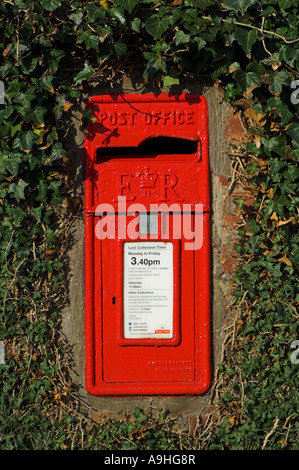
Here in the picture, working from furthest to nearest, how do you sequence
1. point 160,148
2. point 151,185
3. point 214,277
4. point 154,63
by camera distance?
point 160,148, point 214,277, point 151,185, point 154,63

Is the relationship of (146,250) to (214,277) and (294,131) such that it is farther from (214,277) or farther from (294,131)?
(294,131)

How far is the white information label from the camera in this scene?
317cm

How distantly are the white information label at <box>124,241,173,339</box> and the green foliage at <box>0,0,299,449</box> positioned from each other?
39 cm

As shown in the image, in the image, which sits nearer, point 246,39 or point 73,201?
point 246,39

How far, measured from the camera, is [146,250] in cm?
316

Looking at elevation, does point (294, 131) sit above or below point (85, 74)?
below

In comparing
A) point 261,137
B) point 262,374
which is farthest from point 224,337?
point 261,137

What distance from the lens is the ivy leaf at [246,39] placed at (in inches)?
117

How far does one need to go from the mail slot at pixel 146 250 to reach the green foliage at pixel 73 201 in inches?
6.3

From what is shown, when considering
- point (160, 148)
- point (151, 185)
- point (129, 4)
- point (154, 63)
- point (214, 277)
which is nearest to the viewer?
point (129, 4)

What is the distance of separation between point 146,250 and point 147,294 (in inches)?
9.7

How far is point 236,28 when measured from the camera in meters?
2.99

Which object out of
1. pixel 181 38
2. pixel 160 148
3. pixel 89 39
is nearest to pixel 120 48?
pixel 89 39

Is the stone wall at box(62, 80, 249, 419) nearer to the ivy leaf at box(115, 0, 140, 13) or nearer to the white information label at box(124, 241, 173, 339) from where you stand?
the white information label at box(124, 241, 173, 339)
